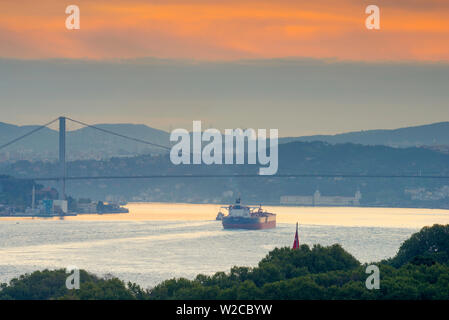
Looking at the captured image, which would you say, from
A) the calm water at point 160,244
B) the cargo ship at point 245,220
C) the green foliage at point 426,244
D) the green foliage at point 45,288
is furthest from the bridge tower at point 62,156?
the green foliage at point 426,244

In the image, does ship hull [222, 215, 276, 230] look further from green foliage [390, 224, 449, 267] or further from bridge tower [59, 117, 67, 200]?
green foliage [390, 224, 449, 267]

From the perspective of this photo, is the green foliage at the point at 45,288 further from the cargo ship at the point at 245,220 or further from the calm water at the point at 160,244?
the cargo ship at the point at 245,220

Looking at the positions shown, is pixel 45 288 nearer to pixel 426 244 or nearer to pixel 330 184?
pixel 426 244

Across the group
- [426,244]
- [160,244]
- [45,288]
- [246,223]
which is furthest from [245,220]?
[45,288]

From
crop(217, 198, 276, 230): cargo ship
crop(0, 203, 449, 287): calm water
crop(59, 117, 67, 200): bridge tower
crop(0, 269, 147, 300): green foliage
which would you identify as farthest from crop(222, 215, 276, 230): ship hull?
crop(0, 269, 147, 300): green foliage
